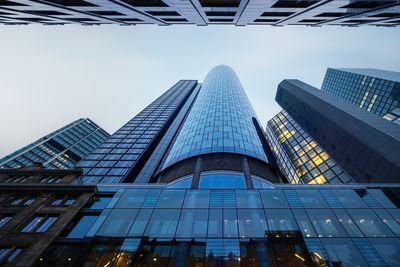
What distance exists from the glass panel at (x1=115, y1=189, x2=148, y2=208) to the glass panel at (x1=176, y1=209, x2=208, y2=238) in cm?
504

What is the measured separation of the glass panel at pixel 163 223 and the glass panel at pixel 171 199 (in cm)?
60

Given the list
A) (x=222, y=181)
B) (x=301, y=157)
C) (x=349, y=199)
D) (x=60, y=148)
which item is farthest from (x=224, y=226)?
(x=60, y=148)

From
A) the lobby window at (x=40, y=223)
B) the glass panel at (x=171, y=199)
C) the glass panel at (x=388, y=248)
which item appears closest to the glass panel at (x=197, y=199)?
the glass panel at (x=171, y=199)

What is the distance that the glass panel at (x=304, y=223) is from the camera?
513 inches

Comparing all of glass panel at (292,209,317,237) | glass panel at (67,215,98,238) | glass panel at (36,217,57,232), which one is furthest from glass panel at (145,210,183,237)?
glass panel at (36,217,57,232)

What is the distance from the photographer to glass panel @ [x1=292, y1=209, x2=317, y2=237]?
42.7ft

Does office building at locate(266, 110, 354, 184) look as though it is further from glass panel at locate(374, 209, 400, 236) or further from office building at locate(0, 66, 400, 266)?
glass panel at locate(374, 209, 400, 236)

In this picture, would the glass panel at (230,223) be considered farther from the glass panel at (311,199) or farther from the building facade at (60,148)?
the building facade at (60,148)

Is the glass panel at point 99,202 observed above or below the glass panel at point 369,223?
below

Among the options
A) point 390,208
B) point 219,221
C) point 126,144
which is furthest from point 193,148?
point 126,144

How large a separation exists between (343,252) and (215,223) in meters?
9.31

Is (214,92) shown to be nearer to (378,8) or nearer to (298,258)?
(378,8)

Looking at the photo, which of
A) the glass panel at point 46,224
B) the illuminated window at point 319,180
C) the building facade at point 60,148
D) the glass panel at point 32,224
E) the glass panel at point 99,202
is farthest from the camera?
the building facade at point 60,148

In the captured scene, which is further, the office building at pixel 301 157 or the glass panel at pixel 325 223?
the office building at pixel 301 157
